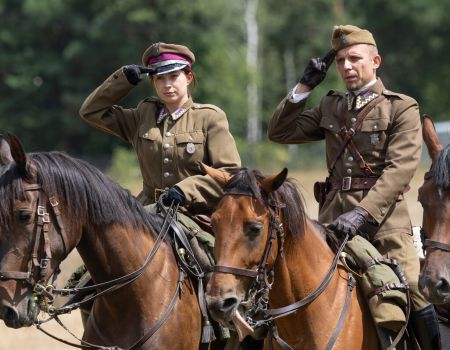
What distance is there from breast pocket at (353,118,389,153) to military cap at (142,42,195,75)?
1.51m

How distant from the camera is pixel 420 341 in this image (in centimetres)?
802

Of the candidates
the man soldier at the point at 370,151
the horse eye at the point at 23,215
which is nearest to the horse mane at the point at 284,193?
the man soldier at the point at 370,151

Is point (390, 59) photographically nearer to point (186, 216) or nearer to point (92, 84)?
point (92, 84)

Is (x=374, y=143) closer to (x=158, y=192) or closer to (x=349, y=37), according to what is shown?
(x=349, y=37)

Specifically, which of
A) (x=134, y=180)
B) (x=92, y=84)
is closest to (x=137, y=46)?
(x=92, y=84)

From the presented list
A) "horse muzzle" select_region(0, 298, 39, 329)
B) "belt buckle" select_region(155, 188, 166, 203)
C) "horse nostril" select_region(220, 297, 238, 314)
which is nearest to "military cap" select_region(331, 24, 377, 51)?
"belt buckle" select_region(155, 188, 166, 203)

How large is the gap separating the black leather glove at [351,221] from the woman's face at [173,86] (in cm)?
173

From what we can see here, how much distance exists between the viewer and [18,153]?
7.24 m

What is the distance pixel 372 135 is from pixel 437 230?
4.80ft

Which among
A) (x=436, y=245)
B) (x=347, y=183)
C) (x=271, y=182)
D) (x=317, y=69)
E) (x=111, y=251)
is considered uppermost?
(x=317, y=69)

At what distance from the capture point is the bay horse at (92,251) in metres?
7.14

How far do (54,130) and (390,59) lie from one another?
1042 inches

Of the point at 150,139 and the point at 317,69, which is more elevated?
the point at 317,69

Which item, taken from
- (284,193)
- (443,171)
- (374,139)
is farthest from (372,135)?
(443,171)
